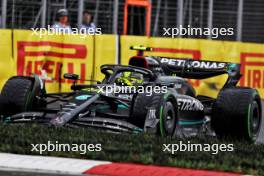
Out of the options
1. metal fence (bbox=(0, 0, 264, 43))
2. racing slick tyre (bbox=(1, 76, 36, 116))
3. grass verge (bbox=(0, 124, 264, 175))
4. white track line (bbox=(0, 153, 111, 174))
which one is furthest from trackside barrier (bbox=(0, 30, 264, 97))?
white track line (bbox=(0, 153, 111, 174))

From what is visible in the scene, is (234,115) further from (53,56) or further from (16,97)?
(53,56)

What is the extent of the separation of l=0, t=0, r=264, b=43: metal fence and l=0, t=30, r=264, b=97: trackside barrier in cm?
143

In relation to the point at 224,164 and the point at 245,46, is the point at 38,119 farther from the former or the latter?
the point at 245,46

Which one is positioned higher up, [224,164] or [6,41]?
[6,41]

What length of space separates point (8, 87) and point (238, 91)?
3.14 metres

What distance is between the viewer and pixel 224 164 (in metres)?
8.30

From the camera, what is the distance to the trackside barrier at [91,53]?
16.7 m

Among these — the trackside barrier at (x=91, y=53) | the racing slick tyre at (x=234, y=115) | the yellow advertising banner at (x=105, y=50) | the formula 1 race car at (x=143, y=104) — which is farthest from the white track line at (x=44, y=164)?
the yellow advertising banner at (x=105, y=50)

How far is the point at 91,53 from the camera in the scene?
1734 cm

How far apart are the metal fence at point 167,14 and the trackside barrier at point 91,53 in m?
1.43

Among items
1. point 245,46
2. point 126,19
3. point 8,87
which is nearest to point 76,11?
point 126,19

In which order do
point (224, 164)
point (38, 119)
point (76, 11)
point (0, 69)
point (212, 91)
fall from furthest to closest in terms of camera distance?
point (76, 11), point (212, 91), point (0, 69), point (38, 119), point (224, 164)

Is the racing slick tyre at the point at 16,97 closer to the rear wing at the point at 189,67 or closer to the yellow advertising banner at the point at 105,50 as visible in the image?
the rear wing at the point at 189,67

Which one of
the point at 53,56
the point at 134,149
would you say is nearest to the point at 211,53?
the point at 53,56
